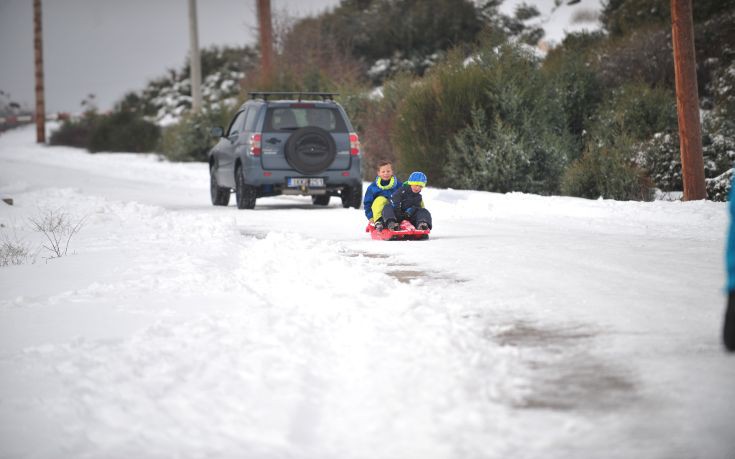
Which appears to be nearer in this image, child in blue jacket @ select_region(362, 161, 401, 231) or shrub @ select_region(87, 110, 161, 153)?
child in blue jacket @ select_region(362, 161, 401, 231)

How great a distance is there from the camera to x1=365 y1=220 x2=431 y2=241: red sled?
40.5 ft

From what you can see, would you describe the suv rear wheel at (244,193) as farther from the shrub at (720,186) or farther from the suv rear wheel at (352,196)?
the shrub at (720,186)

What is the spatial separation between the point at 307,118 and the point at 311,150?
0.79 metres

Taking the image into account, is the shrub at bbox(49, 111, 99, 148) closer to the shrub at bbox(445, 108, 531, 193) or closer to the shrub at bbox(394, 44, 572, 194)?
the shrub at bbox(394, 44, 572, 194)

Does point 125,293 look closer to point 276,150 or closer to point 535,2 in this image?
point 276,150

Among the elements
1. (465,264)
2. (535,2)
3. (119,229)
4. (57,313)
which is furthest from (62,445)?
(535,2)

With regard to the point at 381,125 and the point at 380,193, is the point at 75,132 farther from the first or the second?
the point at 380,193

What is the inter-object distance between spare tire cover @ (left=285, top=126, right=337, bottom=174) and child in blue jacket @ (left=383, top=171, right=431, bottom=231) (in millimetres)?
4955

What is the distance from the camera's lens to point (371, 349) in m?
5.96

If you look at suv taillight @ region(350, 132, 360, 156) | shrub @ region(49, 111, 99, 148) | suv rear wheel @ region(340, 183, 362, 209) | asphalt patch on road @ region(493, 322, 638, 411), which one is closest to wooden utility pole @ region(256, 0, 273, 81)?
suv rear wheel @ region(340, 183, 362, 209)

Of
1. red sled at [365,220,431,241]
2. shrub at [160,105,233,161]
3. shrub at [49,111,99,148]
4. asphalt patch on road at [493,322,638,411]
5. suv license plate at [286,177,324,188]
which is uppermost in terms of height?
shrub at [49,111,99,148]

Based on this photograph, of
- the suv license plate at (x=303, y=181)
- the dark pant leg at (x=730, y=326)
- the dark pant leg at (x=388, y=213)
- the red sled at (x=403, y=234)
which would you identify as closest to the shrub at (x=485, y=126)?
the suv license plate at (x=303, y=181)

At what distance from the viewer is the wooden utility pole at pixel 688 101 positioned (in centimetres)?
1598

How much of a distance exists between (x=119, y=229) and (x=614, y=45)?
19820 millimetres
